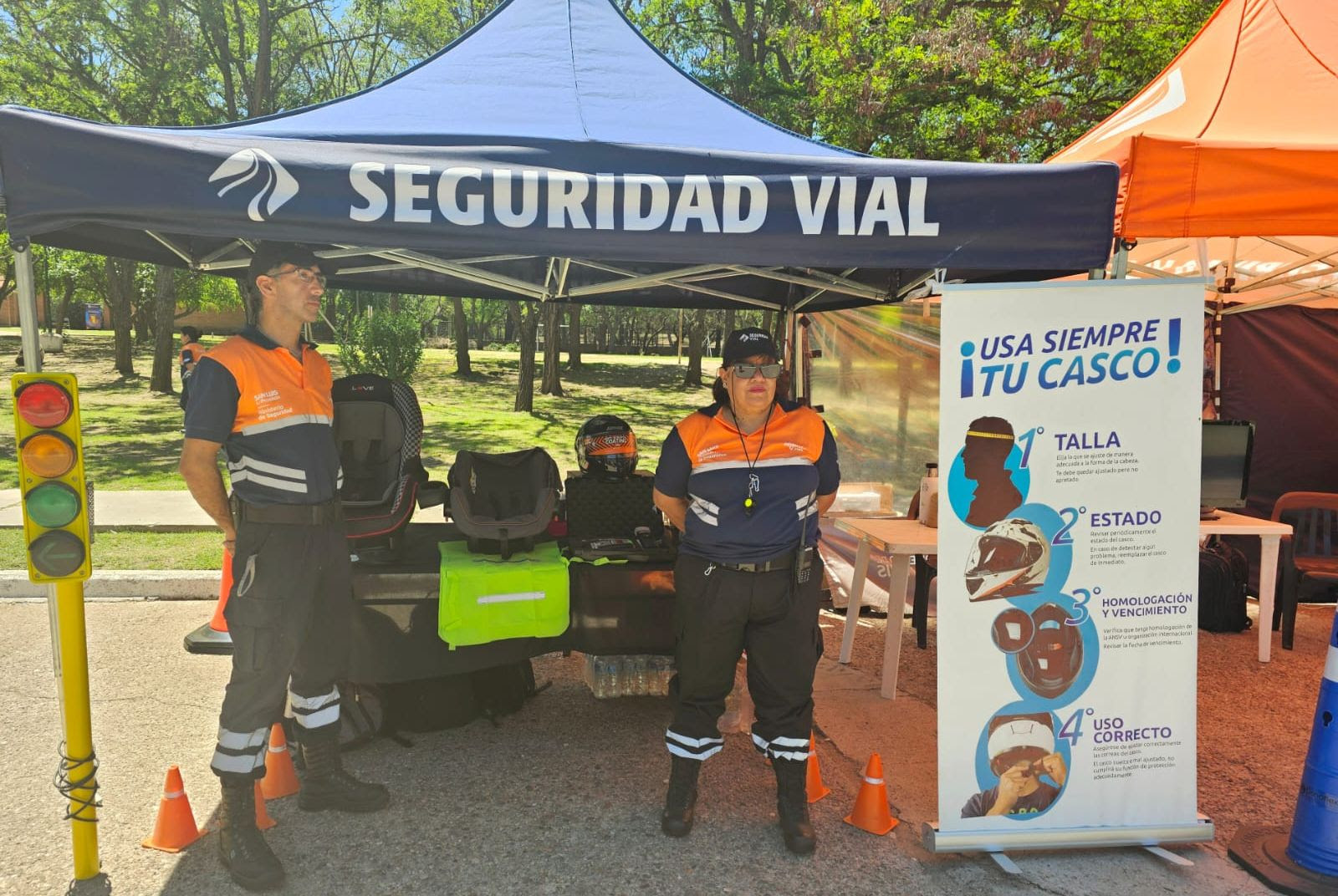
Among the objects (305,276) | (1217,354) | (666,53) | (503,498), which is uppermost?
(666,53)

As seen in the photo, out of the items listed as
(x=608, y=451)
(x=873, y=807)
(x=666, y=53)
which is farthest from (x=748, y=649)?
(x=666, y=53)

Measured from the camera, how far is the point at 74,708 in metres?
Answer: 2.86

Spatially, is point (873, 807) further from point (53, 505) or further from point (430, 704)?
point (53, 505)

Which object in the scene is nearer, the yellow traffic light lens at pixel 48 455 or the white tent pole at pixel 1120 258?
the yellow traffic light lens at pixel 48 455

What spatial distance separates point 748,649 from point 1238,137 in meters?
2.97

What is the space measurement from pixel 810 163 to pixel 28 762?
419cm

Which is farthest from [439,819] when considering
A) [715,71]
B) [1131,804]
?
[715,71]

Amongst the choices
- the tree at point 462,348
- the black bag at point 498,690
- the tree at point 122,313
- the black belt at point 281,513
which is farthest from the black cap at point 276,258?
the tree at point 462,348

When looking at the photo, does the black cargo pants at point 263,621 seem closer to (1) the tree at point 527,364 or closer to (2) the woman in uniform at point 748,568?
(2) the woman in uniform at point 748,568

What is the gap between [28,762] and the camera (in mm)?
3797

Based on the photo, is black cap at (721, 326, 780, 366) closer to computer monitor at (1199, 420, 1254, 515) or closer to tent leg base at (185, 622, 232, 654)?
tent leg base at (185, 622, 232, 654)

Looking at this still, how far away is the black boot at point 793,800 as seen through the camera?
129 inches

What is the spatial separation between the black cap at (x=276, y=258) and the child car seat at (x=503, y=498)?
1242 mm

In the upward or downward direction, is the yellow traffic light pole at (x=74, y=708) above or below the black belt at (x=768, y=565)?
below
